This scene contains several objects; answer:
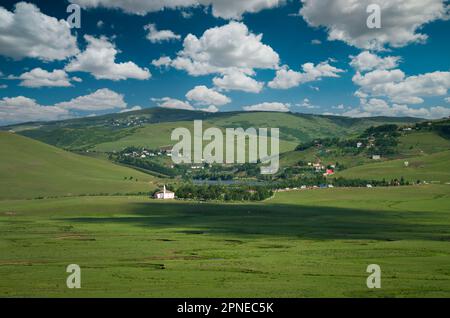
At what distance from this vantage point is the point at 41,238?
91.5 metres

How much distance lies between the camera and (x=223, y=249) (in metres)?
81.4

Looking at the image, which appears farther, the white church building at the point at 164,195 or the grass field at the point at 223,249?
the white church building at the point at 164,195

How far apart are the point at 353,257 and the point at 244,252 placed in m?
17.7

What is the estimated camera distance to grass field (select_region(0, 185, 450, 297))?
174 feet

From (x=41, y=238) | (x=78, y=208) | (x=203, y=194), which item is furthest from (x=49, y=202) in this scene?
(x=41, y=238)

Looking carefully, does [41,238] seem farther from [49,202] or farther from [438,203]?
[438,203]

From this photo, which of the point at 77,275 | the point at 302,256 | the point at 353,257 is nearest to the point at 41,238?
the point at 77,275

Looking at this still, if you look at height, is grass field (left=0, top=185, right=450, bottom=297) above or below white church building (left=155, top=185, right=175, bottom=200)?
below

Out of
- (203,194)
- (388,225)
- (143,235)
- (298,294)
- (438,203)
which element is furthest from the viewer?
(203,194)

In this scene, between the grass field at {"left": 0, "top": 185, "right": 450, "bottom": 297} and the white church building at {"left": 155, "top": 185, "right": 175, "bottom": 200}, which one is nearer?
the grass field at {"left": 0, "top": 185, "right": 450, "bottom": 297}

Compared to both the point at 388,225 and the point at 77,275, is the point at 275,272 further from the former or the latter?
the point at 388,225

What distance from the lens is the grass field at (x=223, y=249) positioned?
2093 inches

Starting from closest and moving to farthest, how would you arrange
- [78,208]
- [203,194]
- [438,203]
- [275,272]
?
[275,272], [78,208], [438,203], [203,194]

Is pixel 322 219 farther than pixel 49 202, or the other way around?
pixel 49 202
